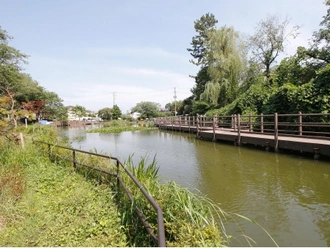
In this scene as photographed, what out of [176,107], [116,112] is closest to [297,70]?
[176,107]

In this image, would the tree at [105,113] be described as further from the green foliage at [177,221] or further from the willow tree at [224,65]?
the green foliage at [177,221]

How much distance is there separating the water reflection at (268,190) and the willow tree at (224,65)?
1549 cm

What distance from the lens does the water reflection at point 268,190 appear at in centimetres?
343

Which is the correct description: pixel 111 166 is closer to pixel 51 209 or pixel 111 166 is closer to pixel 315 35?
pixel 51 209

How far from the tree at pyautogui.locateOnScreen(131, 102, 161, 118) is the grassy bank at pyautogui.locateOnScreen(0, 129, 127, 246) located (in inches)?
2526

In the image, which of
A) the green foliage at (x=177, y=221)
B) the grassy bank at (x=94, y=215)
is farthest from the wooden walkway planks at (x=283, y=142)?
the green foliage at (x=177, y=221)

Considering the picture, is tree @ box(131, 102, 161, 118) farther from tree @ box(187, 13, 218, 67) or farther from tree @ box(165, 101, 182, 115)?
tree @ box(187, 13, 218, 67)

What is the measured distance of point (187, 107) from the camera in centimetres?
3762

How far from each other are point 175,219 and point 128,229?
2.28 feet

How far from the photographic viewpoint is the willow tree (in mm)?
23750

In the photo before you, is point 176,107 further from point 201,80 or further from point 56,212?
point 56,212

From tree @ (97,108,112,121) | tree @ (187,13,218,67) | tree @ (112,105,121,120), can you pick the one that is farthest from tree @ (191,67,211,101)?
tree @ (97,108,112,121)

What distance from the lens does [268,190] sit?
526cm

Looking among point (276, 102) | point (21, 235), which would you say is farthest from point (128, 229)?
point (276, 102)
